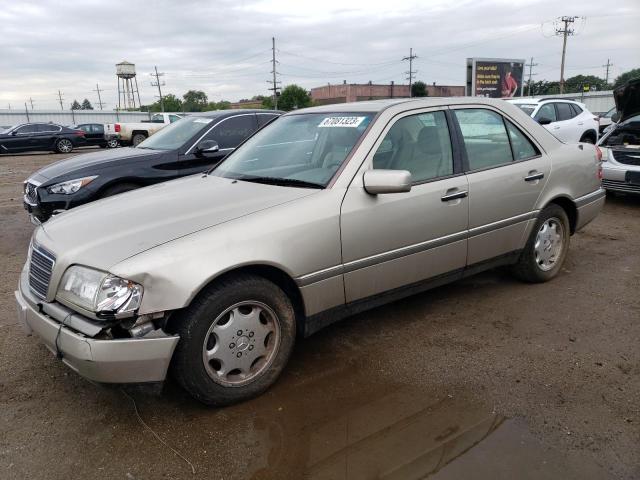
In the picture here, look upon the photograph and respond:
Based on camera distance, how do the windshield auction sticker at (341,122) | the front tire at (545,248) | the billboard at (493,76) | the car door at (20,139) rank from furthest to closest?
1. the billboard at (493,76)
2. the car door at (20,139)
3. the front tire at (545,248)
4. the windshield auction sticker at (341,122)

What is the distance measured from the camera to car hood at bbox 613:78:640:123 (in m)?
7.97

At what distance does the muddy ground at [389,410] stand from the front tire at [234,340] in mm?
147

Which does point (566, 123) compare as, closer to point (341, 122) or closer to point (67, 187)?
point (341, 122)

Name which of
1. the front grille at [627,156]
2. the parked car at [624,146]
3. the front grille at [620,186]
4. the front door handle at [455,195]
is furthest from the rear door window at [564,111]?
the front door handle at [455,195]

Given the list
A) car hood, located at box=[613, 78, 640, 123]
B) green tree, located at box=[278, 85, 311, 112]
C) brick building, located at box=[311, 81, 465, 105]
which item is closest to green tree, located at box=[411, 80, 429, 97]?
brick building, located at box=[311, 81, 465, 105]

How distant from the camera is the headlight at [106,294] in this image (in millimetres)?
2451

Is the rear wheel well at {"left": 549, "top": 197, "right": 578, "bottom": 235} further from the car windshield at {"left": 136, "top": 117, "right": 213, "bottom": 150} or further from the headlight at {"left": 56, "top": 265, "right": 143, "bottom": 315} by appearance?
the car windshield at {"left": 136, "top": 117, "right": 213, "bottom": 150}

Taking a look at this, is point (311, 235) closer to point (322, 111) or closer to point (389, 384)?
point (389, 384)

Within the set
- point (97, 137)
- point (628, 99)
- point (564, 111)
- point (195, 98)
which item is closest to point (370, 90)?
point (195, 98)

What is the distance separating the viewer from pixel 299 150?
12.4 ft

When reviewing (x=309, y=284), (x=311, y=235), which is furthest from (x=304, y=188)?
(x=309, y=284)

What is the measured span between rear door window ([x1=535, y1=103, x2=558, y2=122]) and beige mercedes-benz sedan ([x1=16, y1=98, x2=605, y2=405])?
25.3 ft

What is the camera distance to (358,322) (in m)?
4.00

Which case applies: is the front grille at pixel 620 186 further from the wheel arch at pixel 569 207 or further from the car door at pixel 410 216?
the car door at pixel 410 216
